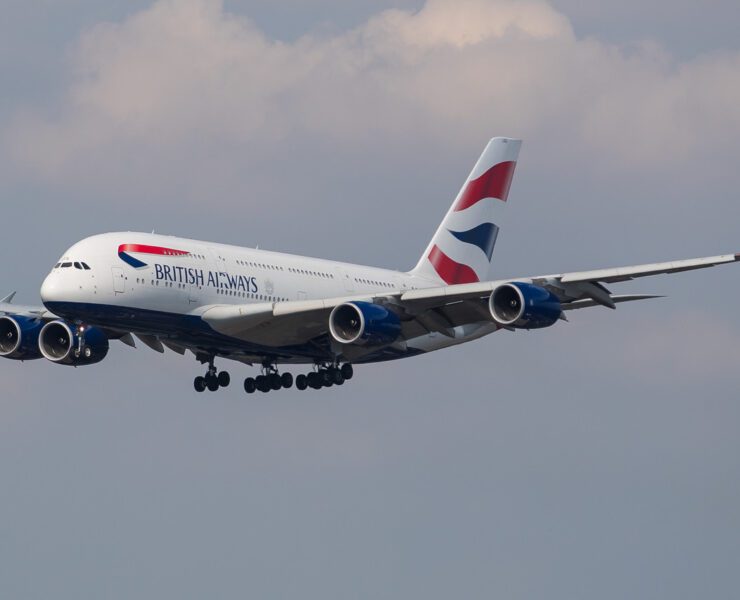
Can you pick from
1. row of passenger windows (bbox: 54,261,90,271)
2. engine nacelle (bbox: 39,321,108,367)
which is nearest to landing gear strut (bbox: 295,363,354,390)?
engine nacelle (bbox: 39,321,108,367)

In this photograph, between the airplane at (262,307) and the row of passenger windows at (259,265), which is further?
the row of passenger windows at (259,265)

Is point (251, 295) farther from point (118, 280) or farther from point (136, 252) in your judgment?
point (118, 280)

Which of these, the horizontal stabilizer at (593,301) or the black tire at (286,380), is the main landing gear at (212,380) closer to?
the black tire at (286,380)

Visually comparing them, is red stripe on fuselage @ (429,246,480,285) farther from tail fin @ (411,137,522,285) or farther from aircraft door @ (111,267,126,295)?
aircraft door @ (111,267,126,295)

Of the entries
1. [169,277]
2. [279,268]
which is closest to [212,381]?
[279,268]

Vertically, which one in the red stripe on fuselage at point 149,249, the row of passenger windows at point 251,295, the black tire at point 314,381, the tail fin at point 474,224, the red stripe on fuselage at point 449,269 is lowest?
the black tire at point 314,381

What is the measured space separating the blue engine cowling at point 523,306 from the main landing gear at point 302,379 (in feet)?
31.8

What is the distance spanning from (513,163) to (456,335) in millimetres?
13924

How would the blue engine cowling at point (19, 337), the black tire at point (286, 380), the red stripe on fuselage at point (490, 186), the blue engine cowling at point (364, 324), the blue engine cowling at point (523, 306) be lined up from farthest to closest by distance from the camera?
the red stripe on fuselage at point (490, 186) → the black tire at point (286, 380) → the blue engine cowling at point (19, 337) → the blue engine cowling at point (364, 324) → the blue engine cowling at point (523, 306)

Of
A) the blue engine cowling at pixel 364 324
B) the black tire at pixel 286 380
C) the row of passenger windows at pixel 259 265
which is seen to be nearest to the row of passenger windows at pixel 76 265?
the row of passenger windows at pixel 259 265

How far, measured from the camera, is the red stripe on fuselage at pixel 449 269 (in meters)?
73.1

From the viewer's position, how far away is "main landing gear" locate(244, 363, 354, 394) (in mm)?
65125

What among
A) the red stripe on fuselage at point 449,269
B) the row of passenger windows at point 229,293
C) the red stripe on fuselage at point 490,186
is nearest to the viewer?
A: the row of passenger windows at point 229,293

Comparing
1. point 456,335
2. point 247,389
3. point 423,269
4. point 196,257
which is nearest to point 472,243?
point 423,269
